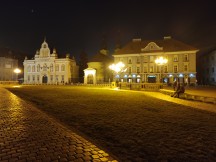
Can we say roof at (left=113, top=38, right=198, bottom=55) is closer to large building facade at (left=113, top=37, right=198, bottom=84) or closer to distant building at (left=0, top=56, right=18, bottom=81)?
large building facade at (left=113, top=37, right=198, bottom=84)

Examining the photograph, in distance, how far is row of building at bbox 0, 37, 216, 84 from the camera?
58.1 m

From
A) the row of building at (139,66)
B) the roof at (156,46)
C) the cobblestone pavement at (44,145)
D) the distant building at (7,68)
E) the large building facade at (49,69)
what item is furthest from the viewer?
the distant building at (7,68)

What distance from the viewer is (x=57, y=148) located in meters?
5.59

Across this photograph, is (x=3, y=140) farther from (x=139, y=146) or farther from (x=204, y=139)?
(x=204, y=139)

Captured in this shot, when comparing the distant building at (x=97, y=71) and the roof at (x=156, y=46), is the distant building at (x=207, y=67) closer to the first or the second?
the roof at (x=156, y=46)

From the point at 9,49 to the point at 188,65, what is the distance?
245 feet

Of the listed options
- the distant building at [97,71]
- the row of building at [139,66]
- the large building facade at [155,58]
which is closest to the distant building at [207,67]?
the row of building at [139,66]

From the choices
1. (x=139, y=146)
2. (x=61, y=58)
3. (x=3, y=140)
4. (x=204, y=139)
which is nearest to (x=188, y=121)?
(x=204, y=139)

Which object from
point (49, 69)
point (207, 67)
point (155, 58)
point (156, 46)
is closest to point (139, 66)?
point (155, 58)

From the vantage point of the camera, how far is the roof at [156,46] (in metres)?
59.1

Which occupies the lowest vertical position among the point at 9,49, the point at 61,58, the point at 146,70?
the point at 146,70

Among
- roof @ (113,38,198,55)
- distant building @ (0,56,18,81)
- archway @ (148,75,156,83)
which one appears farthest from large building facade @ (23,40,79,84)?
archway @ (148,75,156,83)

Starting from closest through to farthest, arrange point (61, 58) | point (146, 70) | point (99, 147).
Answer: point (99, 147), point (146, 70), point (61, 58)

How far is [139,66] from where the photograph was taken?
62.3 meters
